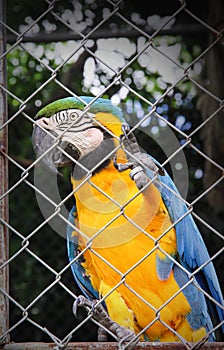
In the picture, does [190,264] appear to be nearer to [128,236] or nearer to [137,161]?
[128,236]

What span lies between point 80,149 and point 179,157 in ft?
2.38

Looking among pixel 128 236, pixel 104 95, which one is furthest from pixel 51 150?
pixel 104 95

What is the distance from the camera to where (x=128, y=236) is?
1.47 metres

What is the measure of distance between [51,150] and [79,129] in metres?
0.08

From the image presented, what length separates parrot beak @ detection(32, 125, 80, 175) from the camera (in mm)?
1389

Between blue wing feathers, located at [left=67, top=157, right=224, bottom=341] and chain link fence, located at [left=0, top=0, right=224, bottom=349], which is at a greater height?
chain link fence, located at [left=0, top=0, right=224, bottom=349]

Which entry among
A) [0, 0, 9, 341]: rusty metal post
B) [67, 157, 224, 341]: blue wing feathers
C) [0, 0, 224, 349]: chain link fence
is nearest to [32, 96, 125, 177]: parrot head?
[67, 157, 224, 341]: blue wing feathers

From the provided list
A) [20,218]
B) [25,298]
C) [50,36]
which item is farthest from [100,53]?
[25,298]

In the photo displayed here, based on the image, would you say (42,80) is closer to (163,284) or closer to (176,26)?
(176,26)

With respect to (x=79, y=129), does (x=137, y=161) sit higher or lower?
lower

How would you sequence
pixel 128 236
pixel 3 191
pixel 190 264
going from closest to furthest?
pixel 3 191 → pixel 190 264 → pixel 128 236

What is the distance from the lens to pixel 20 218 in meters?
2.54

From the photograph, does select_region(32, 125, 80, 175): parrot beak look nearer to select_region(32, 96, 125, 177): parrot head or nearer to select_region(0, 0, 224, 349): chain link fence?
select_region(32, 96, 125, 177): parrot head

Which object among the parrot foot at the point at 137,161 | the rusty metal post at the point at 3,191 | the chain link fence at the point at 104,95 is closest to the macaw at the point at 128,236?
the parrot foot at the point at 137,161
